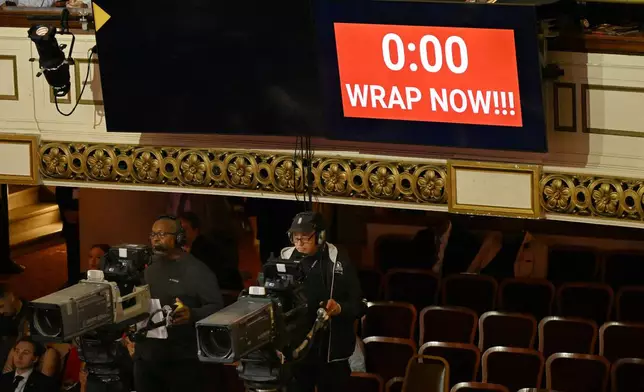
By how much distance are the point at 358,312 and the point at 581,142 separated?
5.03 feet

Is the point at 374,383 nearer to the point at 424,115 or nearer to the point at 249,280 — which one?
the point at 424,115

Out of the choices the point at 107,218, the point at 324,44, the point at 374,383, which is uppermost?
the point at 324,44

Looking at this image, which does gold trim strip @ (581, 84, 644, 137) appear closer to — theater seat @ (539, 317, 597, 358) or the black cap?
theater seat @ (539, 317, 597, 358)

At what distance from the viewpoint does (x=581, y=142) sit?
332 inches

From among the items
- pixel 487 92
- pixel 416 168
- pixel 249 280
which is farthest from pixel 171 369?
pixel 249 280

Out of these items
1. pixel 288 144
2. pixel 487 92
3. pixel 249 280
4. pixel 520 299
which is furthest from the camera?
pixel 249 280

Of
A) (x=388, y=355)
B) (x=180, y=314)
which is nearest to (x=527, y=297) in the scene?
(x=388, y=355)

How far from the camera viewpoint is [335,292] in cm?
846

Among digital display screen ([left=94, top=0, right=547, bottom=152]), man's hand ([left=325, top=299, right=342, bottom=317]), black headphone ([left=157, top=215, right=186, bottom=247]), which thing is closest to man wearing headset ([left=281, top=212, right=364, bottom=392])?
man's hand ([left=325, top=299, right=342, bottom=317])

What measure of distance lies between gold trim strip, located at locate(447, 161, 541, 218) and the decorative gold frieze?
5 cm

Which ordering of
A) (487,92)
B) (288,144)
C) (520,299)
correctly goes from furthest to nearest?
(520,299)
(288,144)
(487,92)

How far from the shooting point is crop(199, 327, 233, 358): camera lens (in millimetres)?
7633

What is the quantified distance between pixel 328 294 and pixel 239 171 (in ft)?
4.29

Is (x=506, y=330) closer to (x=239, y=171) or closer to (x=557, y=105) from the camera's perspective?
(x=557, y=105)
